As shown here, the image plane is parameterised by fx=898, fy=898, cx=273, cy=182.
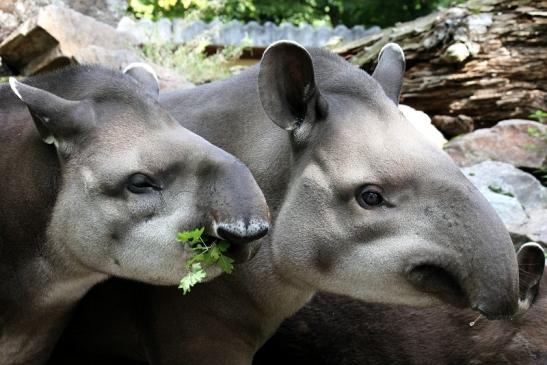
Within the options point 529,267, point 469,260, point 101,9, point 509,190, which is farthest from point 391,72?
point 101,9

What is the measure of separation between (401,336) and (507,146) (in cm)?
480

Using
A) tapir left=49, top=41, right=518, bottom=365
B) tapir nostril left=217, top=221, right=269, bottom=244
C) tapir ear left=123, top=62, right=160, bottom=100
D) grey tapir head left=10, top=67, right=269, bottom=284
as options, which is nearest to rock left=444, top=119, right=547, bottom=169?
tapir left=49, top=41, right=518, bottom=365

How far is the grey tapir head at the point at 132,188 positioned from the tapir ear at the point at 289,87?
1.55 ft

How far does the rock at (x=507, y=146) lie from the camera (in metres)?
9.54

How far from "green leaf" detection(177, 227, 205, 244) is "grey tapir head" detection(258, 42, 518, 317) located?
2.25 ft

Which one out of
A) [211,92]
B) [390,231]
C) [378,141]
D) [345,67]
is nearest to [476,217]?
[390,231]

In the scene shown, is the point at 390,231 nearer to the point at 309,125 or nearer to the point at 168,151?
Result: the point at 309,125

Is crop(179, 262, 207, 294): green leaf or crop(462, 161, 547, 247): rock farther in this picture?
crop(462, 161, 547, 247): rock

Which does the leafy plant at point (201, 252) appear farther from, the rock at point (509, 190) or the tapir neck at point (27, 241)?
the rock at point (509, 190)

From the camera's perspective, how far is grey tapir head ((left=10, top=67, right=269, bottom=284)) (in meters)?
3.97

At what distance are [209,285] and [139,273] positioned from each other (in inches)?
29.4

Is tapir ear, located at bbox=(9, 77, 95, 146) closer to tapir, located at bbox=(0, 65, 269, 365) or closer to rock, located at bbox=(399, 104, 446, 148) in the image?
tapir, located at bbox=(0, 65, 269, 365)

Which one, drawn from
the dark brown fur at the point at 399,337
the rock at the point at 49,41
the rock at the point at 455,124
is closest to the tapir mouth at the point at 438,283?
the dark brown fur at the point at 399,337

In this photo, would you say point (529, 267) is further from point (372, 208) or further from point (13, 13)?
point (13, 13)
